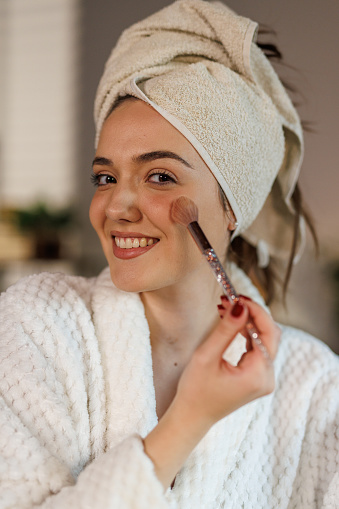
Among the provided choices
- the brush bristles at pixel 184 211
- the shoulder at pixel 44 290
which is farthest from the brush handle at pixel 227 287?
the shoulder at pixel 44 290

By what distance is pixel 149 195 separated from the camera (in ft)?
2.62

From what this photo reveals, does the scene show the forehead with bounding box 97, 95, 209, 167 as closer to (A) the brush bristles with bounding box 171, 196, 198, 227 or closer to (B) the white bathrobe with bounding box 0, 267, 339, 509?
(A) the brush bristles with bounding box 171, 196, 198, 227

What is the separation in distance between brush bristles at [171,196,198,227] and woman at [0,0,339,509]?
20 mm

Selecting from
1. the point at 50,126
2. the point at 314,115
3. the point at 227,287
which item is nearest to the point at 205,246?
the point at 227,287

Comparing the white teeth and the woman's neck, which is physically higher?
the white teeth

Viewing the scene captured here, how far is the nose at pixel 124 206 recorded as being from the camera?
2.61 ft

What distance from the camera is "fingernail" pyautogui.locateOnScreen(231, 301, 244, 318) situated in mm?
541

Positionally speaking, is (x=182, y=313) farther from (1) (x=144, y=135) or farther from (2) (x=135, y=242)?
(1) (x=144, y=135)

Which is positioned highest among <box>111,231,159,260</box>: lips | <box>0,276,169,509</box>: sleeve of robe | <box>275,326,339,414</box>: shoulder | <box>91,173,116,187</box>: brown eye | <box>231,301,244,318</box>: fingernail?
<box>231,301,244,318</box>: fingernail

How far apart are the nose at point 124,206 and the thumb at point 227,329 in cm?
30

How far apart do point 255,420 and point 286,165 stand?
1.65ft

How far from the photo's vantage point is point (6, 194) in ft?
9.19

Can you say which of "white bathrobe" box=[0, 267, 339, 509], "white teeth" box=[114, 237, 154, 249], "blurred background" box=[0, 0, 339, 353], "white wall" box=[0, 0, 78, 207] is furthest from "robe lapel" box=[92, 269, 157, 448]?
"white wall" box=[0, 0, 78, 207]

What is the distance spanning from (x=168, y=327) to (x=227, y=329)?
1.36 ft
